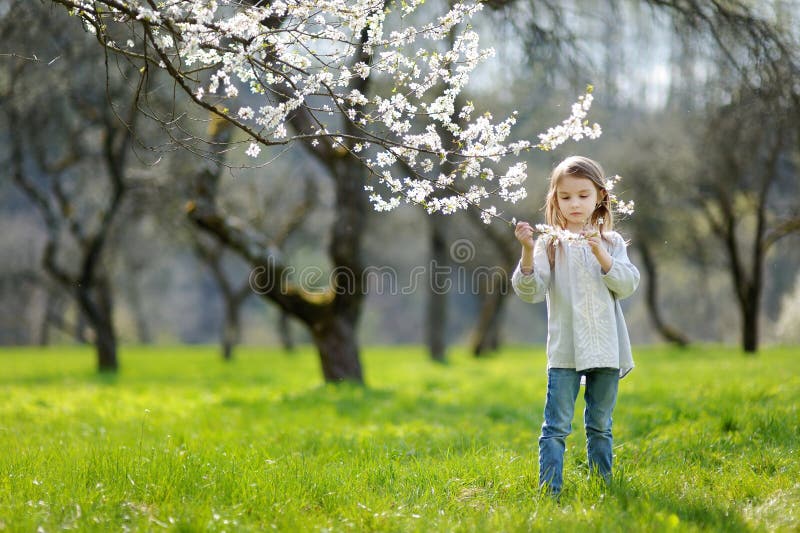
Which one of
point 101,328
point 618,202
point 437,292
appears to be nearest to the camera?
point 618,202

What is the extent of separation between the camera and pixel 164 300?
3881 cm

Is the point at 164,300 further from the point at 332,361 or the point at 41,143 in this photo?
the point at 332,361

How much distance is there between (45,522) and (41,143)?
44.2 ft

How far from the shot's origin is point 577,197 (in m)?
4.03

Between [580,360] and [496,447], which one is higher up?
[580,360]

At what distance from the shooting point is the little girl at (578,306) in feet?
12.4

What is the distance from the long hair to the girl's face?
0.08 ft

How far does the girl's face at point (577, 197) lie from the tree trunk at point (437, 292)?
46.9 feet

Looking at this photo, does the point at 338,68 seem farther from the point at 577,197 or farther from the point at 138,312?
the point at 138,312

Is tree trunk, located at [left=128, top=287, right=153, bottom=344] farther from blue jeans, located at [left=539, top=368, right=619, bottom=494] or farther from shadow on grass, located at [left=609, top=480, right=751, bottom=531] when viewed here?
shadow on grass, located at [left=609, top=480, right=751, bottom=531]

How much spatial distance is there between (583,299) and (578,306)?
0.05m

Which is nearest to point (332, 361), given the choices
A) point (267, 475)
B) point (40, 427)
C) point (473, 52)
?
point (40, 427)

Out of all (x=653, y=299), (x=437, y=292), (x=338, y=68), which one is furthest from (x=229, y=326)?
(x=338, y=68)

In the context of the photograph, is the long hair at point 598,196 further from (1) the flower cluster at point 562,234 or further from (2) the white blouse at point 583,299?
(1) the flower cluster at point 562,234
